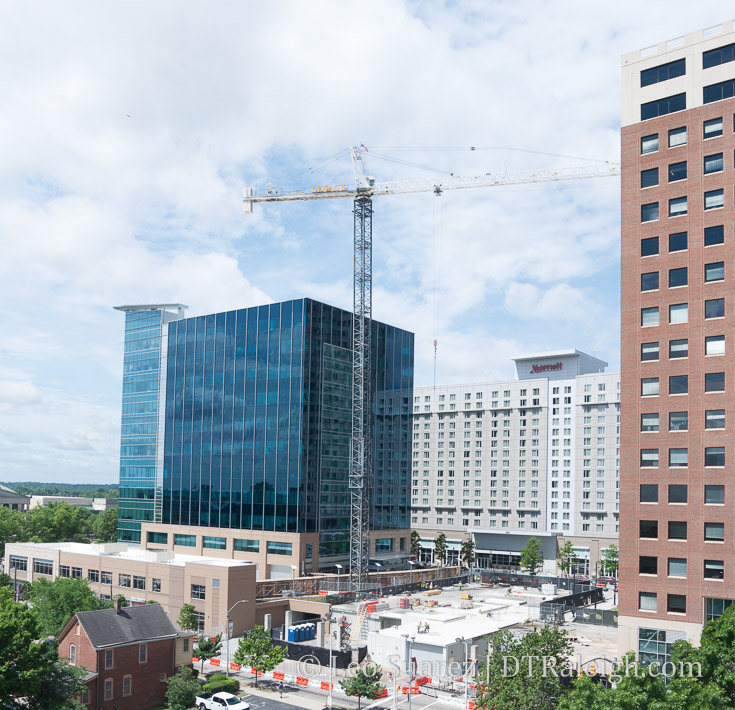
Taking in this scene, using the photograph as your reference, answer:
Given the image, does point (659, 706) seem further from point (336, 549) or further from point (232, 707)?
point (336, 549)

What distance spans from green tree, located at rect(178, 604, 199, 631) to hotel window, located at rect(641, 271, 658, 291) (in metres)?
63.0

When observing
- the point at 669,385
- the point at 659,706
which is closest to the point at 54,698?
the point at 659,706

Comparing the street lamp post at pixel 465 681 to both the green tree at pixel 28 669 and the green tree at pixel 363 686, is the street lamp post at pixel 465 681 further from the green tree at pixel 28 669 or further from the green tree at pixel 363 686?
the green tree at pixel 28 669

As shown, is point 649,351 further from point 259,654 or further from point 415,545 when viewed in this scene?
point 415,545

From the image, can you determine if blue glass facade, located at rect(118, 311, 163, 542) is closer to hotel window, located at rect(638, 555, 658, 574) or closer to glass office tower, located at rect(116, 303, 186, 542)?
glass office tower, located at rect(116, 303, 186, 542)

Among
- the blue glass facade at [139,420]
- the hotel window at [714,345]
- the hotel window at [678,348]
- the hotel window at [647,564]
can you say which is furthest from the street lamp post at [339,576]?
the hotel window at [714,345]

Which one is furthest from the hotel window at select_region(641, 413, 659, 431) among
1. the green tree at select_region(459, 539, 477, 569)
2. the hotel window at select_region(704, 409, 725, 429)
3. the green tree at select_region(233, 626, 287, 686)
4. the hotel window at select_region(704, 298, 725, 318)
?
the green tree at select_region(459, 539, 477, 569)

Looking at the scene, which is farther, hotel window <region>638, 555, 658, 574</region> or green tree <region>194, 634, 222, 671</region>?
green tree <region>194, 634, 222, 671</region>

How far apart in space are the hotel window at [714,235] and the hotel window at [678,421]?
1513 cm

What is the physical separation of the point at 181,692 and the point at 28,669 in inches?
600

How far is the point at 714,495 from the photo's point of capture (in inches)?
2415

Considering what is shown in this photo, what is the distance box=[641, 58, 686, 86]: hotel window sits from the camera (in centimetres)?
6750

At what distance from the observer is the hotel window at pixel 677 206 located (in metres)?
65.9

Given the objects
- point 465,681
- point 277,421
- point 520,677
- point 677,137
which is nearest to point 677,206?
point 677,137
